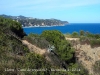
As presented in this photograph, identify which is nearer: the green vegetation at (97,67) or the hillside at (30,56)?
the hillside at (30,56)

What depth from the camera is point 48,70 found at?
1201cm

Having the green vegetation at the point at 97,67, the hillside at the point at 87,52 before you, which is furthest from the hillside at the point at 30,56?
the green vegetation at the point at 97,67

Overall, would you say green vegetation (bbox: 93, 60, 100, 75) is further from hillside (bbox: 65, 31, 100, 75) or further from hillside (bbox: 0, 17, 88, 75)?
hillside (bbox: 0, 17, 88, 75)

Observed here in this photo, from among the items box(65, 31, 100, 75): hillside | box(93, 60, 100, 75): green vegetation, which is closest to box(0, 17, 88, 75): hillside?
box(65, 31, 100, 75): hillside

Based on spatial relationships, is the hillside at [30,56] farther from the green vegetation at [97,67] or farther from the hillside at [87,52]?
the green vegetation at [97,67]

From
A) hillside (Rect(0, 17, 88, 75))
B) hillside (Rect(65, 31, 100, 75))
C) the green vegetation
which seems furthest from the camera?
hillside (Rect(65, 31, 100, 75))

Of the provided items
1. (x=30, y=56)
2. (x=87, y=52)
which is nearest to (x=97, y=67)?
(x=87, y=52)

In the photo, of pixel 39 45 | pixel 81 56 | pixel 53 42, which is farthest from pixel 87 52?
pixel 39 45

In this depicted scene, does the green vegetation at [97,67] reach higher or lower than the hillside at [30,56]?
lower

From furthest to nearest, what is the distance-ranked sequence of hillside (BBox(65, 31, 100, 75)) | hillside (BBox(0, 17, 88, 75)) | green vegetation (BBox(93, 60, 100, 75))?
1. hillside (BBox(65, 31, 100, 75))
2. green vegetation (BBox(93, 60, 100, 75))
3. hillside (BBox(0, 17, 88, 75))

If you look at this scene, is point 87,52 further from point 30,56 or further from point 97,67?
point 30,56

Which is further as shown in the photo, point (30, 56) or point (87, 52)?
point (87, 52)

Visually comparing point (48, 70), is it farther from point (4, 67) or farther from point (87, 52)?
point (87, 52)

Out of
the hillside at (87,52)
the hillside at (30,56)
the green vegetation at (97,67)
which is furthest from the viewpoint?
the hillside at (87,52)
